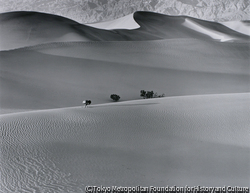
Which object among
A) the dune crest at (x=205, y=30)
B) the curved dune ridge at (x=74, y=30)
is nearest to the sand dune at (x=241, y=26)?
the curved dune ridge at (x=74, y=30)

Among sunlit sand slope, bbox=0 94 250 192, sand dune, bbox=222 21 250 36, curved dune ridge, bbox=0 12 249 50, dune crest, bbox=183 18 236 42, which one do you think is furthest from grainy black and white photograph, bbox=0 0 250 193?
sand dune, bbox=222 21 250 36

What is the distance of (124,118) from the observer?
7.58 metres

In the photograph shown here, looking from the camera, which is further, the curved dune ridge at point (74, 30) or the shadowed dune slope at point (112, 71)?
the curved dune ridge at point (74, 30)

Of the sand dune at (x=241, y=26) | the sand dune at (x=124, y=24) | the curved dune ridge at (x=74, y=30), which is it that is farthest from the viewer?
the sand dune at (x=241, y=26)

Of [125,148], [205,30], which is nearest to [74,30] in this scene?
[205,30]

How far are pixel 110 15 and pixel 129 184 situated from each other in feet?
208

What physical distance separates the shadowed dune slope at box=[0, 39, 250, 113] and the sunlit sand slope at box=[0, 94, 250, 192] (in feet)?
17.0

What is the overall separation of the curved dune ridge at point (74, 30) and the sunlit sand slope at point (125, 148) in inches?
686

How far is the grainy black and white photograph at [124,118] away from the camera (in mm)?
4652

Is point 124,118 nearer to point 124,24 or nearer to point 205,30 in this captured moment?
point 124,24

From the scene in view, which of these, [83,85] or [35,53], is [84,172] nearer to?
[83,85]

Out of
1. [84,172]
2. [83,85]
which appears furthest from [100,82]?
[84,172]

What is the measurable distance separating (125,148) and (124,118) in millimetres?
1894

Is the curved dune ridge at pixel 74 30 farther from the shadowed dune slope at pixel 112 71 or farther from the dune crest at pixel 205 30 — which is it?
the shadowed dune slope at pixel 112 71
